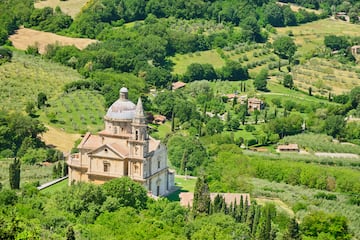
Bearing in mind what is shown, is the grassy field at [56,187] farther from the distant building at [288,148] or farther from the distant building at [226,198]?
the distant building at [288,148]

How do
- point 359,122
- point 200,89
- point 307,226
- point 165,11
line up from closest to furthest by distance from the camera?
point 307,226
point 359,122
point 200,89
point 165,11

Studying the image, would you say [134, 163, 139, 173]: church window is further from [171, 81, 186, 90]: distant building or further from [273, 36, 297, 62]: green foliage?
[273, 36, 297, 62]: green foliage

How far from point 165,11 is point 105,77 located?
118 feet

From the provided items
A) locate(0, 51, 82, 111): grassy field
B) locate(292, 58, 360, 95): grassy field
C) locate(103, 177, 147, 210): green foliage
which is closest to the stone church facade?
locate(103, 177, 147, 210): green foliage

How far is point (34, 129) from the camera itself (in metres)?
74.5

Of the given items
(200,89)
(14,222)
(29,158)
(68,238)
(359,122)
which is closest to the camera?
(14,222)

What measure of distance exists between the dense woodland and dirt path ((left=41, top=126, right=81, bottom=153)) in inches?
68.1

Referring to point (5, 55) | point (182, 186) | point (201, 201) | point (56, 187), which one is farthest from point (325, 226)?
point (5, 55)

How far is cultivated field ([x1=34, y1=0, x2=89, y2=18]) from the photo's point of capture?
431 feet

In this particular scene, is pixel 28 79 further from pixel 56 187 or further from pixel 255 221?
pixel 255 221

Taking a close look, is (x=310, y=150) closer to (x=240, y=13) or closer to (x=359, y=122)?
(x=359, y=122)

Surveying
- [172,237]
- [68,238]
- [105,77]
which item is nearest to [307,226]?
[172,237]

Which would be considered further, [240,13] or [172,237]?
[240,13]

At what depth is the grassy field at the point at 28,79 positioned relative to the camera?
286ft
